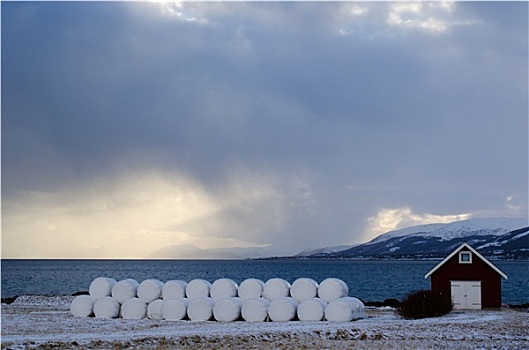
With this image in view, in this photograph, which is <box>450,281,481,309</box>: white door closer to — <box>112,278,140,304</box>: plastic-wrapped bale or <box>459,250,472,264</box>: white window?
<box>459,250,472,264</box>: white window

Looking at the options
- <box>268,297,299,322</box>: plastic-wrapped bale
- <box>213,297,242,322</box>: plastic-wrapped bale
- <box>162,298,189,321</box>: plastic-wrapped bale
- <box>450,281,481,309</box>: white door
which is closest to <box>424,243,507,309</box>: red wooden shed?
<box>450,281,481,309</box>: white door

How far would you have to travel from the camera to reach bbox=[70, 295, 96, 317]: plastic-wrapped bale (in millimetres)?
32094

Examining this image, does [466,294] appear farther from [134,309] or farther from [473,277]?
[134,309]

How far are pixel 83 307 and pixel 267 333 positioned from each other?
39.3 ft

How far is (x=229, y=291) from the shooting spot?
32.2 metres

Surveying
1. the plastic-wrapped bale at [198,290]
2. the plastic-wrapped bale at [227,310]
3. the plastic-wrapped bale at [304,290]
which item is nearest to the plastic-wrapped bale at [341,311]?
the plastic-wrapped bale at [304,290]

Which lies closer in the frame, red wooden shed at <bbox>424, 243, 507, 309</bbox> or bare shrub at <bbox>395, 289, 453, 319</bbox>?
bare shrub at <bbox>395, 289, 453, 319</bbox>

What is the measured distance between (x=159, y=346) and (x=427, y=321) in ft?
41.5

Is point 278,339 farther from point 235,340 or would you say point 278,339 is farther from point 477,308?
point 477,308

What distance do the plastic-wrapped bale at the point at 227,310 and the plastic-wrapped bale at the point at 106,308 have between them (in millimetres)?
4760

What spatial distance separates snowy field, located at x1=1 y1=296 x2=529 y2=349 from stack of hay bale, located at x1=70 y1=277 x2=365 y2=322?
835 mm

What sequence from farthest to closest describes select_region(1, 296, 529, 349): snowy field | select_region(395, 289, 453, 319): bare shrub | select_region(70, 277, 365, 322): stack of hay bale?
select_region(395, 289, 453, 319): bare shrub, select_region(70, 277, 365, 322): stack of hay bale, select_region(1, 296, 529, 349): snowy field

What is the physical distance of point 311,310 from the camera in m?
29.1

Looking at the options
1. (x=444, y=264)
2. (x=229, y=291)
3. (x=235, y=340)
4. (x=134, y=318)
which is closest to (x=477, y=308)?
(x=444, y=264)
